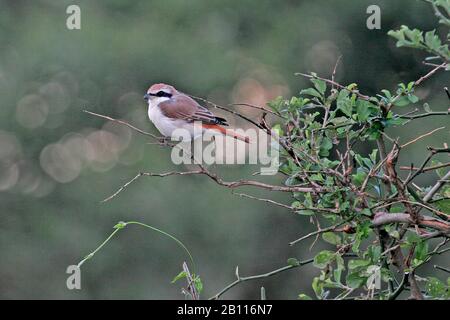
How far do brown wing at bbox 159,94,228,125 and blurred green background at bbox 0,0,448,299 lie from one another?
222 inches

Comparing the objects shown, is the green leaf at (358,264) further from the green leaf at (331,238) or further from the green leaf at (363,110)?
the green leaf at (363,110)

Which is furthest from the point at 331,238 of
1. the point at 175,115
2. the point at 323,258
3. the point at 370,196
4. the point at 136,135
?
the point at 136,135

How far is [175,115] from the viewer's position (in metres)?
4.95

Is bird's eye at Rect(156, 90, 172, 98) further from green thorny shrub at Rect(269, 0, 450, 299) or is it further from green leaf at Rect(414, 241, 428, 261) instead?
green leaf at Rect(414, 241, 428, 261)

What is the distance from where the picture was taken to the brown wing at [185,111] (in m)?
4.89

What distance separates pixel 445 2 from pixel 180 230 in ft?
29.6

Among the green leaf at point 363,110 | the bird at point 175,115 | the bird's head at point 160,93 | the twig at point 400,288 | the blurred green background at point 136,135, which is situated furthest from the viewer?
the blurred green background at point 136,135

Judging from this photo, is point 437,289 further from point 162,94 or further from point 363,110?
point 162,94

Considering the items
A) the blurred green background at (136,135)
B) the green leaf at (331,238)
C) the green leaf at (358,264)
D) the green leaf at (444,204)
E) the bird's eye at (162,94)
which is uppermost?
the blurred green background at (136,135)

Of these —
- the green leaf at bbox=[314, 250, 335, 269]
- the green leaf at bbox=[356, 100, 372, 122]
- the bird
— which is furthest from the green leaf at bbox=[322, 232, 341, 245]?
the bird

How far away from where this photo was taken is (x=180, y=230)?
1098cm

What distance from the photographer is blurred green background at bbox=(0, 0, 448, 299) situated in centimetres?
1094

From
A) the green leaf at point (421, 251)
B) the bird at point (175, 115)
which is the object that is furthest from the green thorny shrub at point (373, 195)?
the bird at point (175, 115)

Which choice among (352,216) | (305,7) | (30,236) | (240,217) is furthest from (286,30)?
(352,216)
